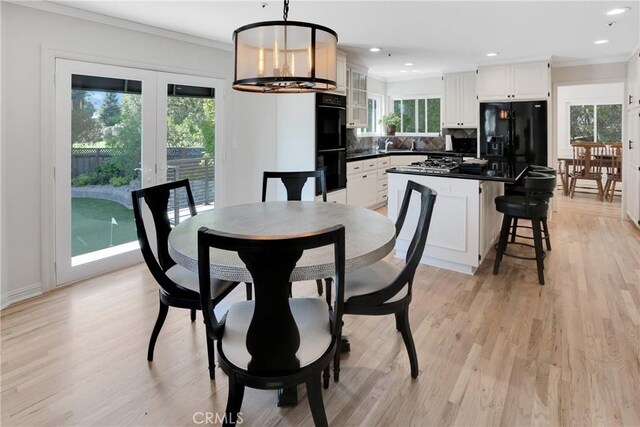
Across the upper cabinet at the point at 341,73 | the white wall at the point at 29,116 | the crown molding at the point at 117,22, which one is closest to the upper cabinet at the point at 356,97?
the upper cabinet at the point at 341,73

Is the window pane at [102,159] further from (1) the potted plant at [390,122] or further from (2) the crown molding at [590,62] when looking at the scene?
(2) the crown molding at [590,62]

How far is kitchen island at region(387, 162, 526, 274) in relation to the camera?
345 cm

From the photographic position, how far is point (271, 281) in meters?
1.31

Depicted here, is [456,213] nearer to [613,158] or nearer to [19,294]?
[19,294]

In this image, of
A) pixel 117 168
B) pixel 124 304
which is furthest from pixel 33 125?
pixel 124 304

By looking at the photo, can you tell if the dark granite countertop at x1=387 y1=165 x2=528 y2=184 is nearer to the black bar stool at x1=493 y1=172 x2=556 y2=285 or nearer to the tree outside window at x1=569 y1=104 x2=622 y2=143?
the black bar stool at x1=493 y1=172 x2=556 y2=285

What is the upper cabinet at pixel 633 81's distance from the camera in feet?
15.7

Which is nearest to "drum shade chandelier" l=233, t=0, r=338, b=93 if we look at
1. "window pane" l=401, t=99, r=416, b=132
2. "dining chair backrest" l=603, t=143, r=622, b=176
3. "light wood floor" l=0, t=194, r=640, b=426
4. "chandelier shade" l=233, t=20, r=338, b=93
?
"chandelier shade" l=233, t=20, r=338, b=93

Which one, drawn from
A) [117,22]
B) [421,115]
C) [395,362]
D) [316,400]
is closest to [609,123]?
[421,115]

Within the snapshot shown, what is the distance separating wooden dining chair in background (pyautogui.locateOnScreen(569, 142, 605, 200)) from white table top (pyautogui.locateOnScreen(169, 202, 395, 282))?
6857mm

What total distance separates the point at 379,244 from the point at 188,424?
3.85 feet

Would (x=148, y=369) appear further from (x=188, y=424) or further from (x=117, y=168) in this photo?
(x=117, y=168)

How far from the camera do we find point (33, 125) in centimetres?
309

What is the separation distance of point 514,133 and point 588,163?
2.66 meters
